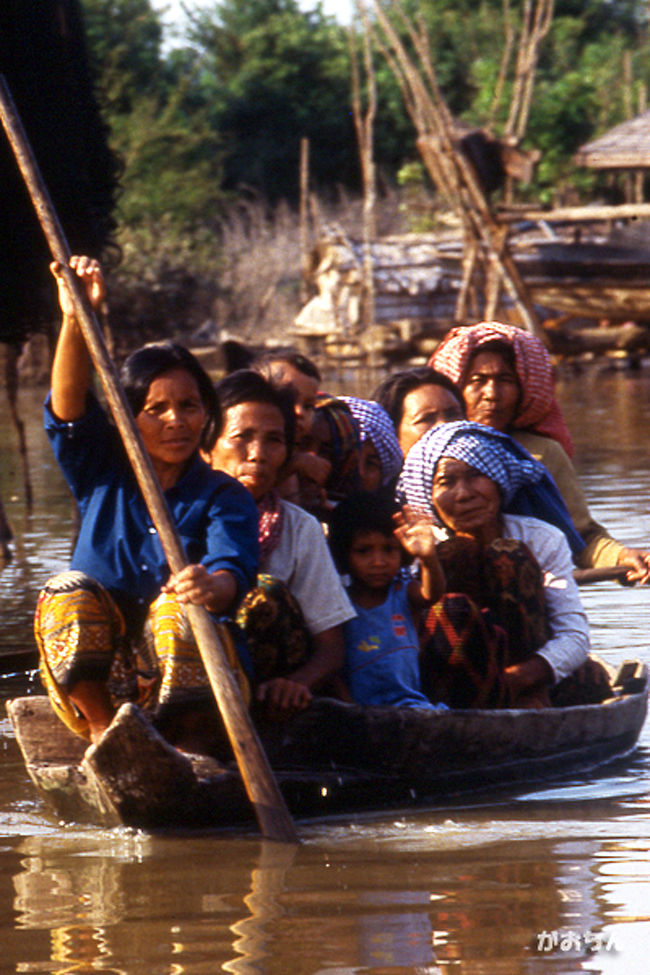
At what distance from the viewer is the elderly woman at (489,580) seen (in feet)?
14.2

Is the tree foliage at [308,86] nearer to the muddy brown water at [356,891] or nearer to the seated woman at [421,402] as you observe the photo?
the seated woman at [421,402]

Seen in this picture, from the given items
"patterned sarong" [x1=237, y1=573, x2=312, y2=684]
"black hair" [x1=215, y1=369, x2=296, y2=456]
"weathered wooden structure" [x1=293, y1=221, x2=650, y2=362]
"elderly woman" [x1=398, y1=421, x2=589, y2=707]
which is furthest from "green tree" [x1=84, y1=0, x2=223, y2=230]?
"patterned sarong" [x1=237, y1=573, x2=312, y2=684]

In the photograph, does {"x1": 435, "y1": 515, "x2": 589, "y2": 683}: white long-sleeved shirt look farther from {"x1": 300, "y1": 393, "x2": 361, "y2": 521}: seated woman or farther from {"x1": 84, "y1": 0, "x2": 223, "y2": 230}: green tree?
{"x1": 84, "y1": 0, "x2": 223, "y2": 230}: green tree

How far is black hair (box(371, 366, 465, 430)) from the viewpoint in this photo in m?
5.18

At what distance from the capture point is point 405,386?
5.28m

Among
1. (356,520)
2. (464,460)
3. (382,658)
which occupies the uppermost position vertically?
(464,460)

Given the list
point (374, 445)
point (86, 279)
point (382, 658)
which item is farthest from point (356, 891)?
point (374, 445)

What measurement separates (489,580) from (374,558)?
0.34m

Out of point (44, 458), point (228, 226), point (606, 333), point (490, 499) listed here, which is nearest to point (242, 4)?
point (228, 226)

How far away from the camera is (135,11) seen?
2712cm

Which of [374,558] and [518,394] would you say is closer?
[374,558]

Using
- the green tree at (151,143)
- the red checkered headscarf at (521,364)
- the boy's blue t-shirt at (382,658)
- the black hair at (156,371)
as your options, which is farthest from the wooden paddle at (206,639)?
the green tree at (151,143)

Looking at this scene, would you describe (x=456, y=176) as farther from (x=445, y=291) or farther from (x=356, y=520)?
(x=356, y=520)

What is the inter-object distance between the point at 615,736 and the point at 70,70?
363 centimetres
